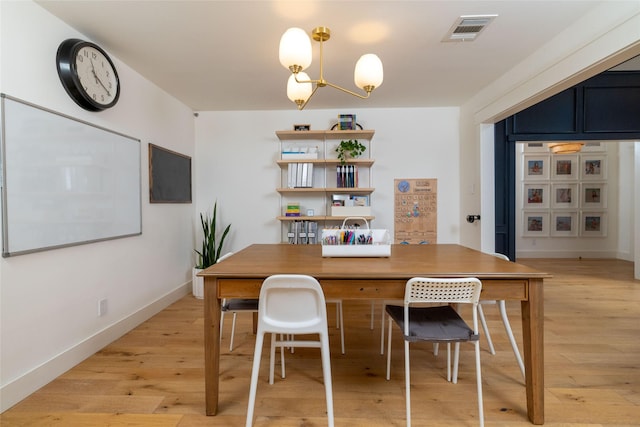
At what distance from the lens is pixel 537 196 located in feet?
19.7

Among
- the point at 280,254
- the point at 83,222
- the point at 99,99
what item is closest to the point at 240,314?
the point at 280,254

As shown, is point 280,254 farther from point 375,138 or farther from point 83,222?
point 375,138

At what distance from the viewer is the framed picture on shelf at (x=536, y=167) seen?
236 inches

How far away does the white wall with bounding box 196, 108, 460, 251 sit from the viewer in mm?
4066

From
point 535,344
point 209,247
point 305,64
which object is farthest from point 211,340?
point 209,247

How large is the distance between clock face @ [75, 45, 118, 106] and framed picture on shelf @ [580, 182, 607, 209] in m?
7.66

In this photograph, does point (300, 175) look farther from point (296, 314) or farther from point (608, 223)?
point (608, 223)

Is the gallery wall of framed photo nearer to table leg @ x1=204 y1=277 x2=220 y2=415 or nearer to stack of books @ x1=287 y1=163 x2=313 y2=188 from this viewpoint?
stack of books @ x1=287 y1=163 x2=313 y2=188

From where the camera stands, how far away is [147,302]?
3064mm

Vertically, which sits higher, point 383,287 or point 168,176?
point 168,176

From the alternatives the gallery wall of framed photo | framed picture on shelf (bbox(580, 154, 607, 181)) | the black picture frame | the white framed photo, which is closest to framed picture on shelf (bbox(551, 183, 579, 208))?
the gallery wall of framed photo

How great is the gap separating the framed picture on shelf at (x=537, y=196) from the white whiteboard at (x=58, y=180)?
6.74 metres

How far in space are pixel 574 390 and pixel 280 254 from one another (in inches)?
80.9

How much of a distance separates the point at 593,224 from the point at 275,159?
630 centimetres
